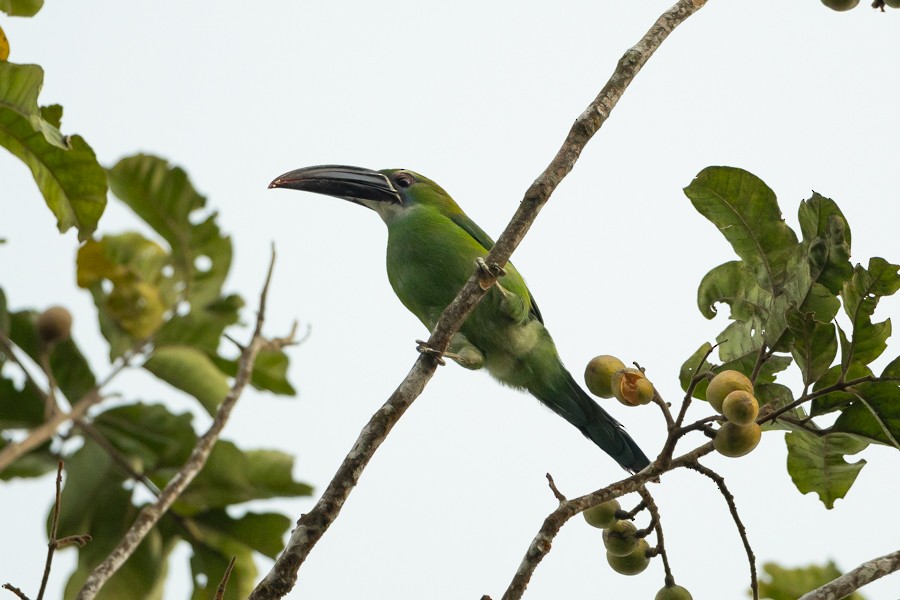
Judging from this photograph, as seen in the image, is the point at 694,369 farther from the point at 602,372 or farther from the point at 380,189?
the point at 380,189

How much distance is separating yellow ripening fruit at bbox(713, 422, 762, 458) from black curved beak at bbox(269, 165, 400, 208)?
2.78 metres

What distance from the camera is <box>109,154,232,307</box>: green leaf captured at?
12.4ft

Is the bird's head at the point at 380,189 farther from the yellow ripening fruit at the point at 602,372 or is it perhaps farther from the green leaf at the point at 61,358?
the yellow ripening fruit at the point at 602,372

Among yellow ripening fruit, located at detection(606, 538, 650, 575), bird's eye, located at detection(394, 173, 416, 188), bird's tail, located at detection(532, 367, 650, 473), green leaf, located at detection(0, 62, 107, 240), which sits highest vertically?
bird's eye, located at detection(394, 173, 416, 188)

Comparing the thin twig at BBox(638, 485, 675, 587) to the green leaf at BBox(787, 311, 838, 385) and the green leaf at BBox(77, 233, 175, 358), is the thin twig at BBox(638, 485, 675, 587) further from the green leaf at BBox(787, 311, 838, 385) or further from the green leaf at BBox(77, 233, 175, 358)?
the green leaf at BBox(77, 233, 175, 358)

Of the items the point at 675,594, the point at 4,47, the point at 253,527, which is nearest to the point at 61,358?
the point at 253,527

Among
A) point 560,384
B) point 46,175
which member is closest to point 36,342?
point 46,175

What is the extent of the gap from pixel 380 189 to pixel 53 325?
190 centimetres

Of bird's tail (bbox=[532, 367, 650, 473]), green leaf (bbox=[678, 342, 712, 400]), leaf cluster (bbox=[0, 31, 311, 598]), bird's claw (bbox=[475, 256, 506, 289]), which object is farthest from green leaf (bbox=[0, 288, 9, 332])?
green leaf (bbox=[678, 342, 712, 400])

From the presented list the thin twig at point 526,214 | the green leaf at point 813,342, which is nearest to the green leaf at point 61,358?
the thin twig at point 526,214

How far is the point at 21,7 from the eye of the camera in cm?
242

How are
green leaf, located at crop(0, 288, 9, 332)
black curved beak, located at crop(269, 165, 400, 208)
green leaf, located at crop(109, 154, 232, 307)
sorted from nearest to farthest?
1. green leaf, located at crop(0, 288, 9, 332)
2. green leaf, located at crop(109, 154, 232, 307)
3. black curved beak, located at crop(269, 165, 400, 208)

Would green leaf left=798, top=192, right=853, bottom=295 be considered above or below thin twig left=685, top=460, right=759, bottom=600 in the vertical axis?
above

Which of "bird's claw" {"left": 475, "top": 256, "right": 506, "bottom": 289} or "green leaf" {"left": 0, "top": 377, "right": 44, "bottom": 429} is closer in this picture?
"bird's claw" {"left": 475, "top": 256, "right": 506, "bottom": 289}
